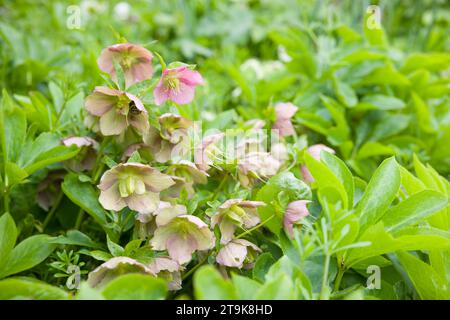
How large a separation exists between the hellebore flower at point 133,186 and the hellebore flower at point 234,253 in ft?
0.36

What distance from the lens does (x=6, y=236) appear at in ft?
2.59

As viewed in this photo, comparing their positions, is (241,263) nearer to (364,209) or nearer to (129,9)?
(364,209)

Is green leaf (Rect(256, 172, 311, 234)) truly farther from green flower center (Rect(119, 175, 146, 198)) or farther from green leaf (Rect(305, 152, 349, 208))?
green flower center (Rect(119, 175, 146, 198))

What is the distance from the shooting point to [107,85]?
887 millimetres

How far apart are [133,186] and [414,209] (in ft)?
1.23

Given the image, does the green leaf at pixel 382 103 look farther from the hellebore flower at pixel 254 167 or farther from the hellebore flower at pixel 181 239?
the hellebore flower at pixel 181 239

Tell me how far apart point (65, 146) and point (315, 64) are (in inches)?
29.1

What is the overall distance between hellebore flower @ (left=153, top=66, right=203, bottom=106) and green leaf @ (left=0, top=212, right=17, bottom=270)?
0.27 meters

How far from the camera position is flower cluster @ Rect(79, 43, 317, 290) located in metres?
0.76

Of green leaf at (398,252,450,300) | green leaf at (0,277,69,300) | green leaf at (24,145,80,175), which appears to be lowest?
green leaf at (398,252,450,300)

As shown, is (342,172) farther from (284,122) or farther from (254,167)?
(284,122)

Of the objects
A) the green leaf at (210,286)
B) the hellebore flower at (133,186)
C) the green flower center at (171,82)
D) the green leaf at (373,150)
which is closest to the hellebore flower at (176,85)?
the green flower center at (171,82)

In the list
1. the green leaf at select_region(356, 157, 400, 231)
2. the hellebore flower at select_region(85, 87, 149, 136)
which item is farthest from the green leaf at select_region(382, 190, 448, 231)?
the hellebore flower at select_region(85, 87, 149, 136)
